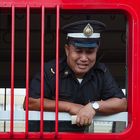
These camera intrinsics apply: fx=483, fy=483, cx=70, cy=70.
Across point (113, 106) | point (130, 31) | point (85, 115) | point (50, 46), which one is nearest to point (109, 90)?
point (113, 106)

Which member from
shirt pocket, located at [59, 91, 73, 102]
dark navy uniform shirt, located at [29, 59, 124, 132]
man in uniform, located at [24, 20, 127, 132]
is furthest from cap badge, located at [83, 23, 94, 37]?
shirt pocket, located at [59, 91, 73, 102]

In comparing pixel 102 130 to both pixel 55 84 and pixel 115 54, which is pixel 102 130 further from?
pixel 115 54

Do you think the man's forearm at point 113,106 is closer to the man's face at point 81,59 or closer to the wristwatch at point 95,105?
the wristwatch at point 95,105

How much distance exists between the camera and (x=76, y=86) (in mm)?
2475

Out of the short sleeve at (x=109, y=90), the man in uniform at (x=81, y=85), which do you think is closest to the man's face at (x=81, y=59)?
the man in uniform at (x=81, y=85)

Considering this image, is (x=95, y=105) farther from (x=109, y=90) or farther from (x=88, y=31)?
(x=88, y=31)

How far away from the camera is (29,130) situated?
7.91 feet

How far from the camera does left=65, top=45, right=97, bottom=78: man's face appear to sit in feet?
7.96

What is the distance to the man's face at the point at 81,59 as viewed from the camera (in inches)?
95.6

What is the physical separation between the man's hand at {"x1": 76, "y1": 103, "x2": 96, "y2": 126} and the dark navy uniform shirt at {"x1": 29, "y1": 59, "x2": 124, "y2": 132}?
67mm

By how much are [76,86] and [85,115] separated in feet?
0.62

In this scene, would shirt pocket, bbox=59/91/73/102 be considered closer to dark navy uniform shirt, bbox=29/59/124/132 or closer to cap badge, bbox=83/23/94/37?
dark navy uniform shirt, bbox=29/59/124/132

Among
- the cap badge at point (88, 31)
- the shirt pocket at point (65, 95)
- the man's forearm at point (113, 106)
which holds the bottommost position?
the man's forearm at point (113, 106)

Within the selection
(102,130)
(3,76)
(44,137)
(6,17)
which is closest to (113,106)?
(102,130)
